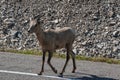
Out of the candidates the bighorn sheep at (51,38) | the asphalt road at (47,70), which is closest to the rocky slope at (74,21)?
the asphalt road at (47,70)

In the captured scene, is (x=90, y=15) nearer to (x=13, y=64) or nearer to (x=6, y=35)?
(x=6, y=35)

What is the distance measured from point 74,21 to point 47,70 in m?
7.91

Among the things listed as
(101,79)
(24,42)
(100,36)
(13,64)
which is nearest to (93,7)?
(100,36)

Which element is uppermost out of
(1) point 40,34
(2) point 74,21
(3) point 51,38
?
(1) point 40,34

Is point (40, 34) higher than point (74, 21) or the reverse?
higher

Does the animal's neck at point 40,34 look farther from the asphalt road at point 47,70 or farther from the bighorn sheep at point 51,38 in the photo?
the asphalt road at point 47,70

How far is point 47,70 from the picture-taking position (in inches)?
447

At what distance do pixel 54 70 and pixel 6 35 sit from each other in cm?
777

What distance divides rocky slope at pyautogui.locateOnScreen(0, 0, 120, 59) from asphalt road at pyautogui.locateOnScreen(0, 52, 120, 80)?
288 centimetres

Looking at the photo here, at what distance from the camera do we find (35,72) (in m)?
11.0

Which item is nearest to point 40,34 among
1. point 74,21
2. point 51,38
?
point 51,38

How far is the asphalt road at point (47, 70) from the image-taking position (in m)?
10.4

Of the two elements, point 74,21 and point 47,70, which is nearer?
point 47,70

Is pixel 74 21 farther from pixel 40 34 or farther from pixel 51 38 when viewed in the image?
pixel 40 34
